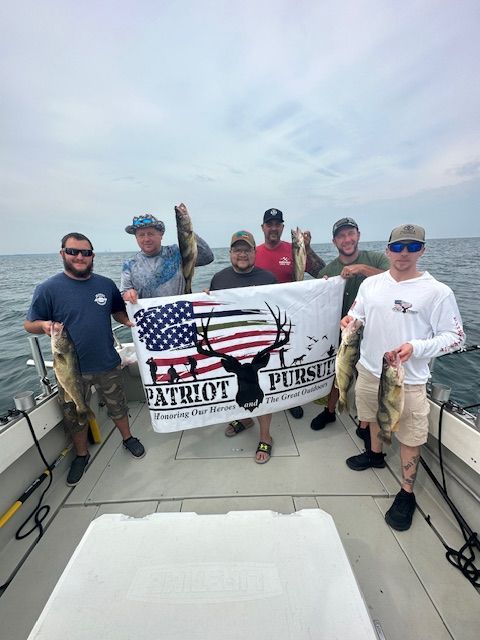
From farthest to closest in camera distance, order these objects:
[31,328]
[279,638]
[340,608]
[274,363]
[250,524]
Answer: [274,363] < [31,328] < [250,524] < [340,608] < [279,638]

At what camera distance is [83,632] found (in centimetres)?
112

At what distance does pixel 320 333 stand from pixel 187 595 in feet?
8.68

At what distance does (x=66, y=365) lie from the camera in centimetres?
256

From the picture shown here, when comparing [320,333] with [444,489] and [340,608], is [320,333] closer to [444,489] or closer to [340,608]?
[444,489]

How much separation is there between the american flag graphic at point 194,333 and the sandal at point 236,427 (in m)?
0.99

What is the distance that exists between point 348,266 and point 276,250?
3.19 ft

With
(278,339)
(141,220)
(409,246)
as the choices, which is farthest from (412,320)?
(141,220)

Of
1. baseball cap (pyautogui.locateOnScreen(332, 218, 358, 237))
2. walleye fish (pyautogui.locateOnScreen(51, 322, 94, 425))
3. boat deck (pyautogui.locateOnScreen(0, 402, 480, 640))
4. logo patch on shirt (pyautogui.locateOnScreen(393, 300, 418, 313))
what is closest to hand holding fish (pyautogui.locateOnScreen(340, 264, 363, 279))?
baseball cap (pyautogui.locateOnScreen(332, 218, 358, 237))

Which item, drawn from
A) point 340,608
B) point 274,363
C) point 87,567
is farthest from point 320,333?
point 87,567

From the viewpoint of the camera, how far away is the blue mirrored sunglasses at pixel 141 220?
3.11 metres

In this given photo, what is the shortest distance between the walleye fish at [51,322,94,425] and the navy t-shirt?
31 cm

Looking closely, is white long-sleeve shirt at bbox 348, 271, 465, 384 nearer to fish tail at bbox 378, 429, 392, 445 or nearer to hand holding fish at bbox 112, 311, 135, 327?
fish tail at bbox 378, 429, 392, 445

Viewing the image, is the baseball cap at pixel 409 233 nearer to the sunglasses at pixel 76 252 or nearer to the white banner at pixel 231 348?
the white banner at pixel 231 348

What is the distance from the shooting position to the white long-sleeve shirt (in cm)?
218
